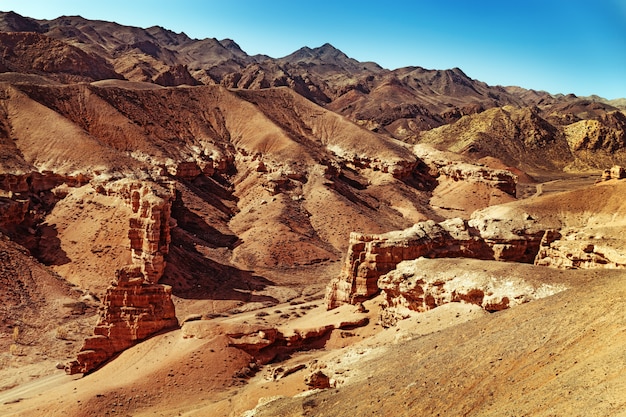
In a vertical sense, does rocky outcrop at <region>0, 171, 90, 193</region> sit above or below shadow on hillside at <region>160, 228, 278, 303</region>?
above

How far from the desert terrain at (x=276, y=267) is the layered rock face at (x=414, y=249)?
134 mm

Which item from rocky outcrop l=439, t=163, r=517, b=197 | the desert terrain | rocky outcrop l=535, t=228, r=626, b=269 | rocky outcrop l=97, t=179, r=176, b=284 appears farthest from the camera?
rocky outcrop l=439, t=163, r=517, b=197

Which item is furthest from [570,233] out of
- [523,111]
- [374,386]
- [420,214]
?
[523,111]

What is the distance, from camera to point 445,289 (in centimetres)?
2658

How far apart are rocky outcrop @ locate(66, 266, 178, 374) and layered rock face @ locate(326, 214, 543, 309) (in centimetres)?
1096

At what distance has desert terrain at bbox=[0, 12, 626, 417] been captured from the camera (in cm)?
1669

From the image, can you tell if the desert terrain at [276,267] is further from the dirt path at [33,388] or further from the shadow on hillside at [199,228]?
the shadow on hillside at [199,228]

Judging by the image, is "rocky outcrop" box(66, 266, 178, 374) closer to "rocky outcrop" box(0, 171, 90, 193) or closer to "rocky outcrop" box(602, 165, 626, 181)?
"rocky outcrop" box(0, 171, 90, 193)

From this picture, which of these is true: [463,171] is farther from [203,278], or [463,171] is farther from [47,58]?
[47,58]

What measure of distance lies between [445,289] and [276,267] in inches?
1219

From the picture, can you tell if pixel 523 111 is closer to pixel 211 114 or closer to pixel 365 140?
pixel 365 140

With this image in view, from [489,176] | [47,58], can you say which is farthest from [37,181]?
[47,58]

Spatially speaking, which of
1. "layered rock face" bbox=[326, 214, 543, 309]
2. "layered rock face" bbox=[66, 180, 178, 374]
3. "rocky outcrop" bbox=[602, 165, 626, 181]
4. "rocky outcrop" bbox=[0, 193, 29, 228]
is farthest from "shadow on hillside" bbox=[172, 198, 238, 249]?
"rocky outcrop" bbox=[602, 165, 626, 181]

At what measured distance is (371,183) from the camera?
3356 inches
